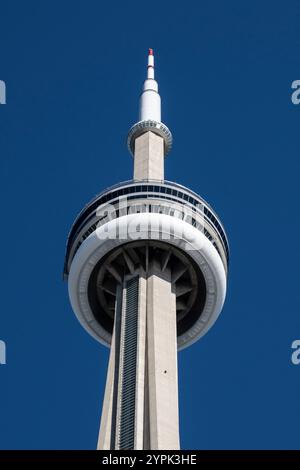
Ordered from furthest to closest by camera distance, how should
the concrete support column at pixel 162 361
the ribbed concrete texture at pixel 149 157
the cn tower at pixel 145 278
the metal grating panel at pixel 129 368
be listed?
the ribbed concrete texture at pixel 149 157, the cn tower at pixel 145 278, the metal grating panel at pixel 129 368, the concrete support column at pixel 162 361

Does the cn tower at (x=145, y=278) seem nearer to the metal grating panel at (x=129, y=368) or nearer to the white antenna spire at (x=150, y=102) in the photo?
the metal grating panel at (x=129, y=368)

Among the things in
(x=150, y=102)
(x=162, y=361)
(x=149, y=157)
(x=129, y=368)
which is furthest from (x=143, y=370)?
(x=150, y=102)

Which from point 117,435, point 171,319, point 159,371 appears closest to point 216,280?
point 171,319

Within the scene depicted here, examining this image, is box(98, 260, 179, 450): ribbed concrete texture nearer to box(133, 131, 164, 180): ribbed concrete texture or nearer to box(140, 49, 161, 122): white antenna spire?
box(133, 131, 164, 180): ribbed concrete texture

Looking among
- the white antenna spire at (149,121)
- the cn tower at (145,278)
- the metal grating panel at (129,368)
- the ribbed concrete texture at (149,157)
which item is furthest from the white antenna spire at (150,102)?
the metal grating panel at (129,368)

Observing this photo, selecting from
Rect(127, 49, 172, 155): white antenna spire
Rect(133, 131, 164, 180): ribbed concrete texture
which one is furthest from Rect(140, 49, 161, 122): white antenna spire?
Rect(133, 131, 164, 180): ribbed concrete texture

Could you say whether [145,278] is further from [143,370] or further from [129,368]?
[143,370]

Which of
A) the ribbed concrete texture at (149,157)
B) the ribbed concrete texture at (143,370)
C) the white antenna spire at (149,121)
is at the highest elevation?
the white antenna spire at (149,121)
